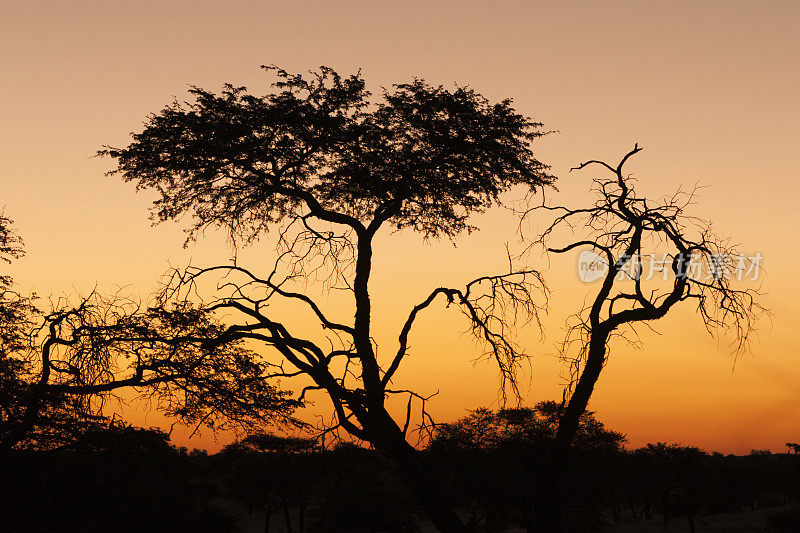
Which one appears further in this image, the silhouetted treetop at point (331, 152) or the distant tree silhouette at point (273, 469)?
the distant tree silhouette at point (273, 469)

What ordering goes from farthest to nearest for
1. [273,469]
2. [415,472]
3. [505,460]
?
[273,469]
[505,460]
[415,472]

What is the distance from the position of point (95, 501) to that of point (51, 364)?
37.7 ft

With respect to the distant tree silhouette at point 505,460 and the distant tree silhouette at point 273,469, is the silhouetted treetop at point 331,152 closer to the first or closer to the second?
the distant tree silhouette at point 505,460

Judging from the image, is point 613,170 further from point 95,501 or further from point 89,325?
point 95,501

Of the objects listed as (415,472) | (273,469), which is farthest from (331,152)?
(273,469)

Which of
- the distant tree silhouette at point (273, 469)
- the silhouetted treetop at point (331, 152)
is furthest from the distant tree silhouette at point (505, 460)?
the silhouetted treetop at point (331, 152)

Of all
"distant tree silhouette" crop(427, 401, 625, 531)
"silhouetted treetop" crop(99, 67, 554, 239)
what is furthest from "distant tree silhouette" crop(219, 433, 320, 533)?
"silhouetted treetop" crop(99, 67, 554, 239)

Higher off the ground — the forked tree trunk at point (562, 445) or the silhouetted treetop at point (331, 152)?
the silhouetted treetop at point (331, 152)

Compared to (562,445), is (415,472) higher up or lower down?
lower down

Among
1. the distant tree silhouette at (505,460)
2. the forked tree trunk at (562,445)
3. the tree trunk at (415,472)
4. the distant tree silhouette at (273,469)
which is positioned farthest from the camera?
the distant tree silhouette at (273,469)

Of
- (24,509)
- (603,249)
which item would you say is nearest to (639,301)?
(603,249)

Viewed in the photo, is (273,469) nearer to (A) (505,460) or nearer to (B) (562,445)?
(A) (505,460)

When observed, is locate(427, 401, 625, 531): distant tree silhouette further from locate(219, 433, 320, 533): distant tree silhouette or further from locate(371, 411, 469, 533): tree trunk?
locate(371, 411, 469, 533): tree trunk

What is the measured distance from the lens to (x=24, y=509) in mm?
21234
